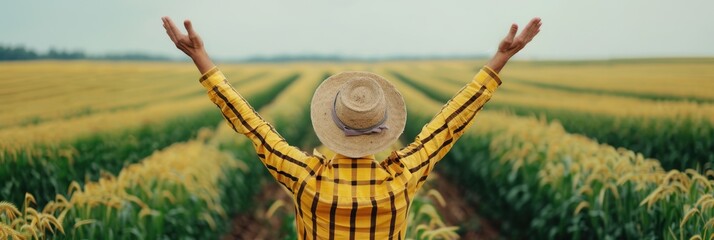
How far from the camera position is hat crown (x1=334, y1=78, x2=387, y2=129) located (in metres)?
2.19

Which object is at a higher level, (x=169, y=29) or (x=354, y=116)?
(x=169, y=29)

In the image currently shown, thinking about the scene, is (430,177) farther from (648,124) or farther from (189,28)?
(189,28)

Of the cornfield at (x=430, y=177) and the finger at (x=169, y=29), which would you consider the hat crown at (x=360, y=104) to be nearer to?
the finger at (x=169, y=29)

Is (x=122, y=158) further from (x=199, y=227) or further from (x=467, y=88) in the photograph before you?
(x=467, y=88)

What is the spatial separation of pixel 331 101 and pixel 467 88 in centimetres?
63

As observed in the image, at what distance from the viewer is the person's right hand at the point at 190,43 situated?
7.84 ft

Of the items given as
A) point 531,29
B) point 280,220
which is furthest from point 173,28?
point 280,220

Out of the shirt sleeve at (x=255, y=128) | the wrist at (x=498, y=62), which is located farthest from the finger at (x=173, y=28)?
the wrist at (x=498, y=62)

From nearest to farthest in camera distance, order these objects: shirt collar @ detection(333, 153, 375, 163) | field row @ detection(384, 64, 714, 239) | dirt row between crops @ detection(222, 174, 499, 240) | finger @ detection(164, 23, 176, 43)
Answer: shirt collar @ detection(333, 153, 375, 163), finger @ detection(164, 23, 176, 43), field row @ detection(384, 64, 714, 239), dirt row between crops @ detection(222, 174, 499, 240)

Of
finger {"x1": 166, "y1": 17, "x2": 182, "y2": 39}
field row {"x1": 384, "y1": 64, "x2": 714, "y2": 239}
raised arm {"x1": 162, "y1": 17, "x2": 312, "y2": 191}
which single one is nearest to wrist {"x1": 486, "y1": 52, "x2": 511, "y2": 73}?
raised arm {"x1": 162, "y1": 17, "x2": 312, "y2": 191}

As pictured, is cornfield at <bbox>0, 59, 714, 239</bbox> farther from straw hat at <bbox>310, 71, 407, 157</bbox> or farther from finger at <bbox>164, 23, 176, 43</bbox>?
straw hat at <bbox>310, 71, 407, 157</bbox>

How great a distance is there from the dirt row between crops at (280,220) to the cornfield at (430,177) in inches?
3.6

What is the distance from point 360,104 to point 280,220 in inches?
222

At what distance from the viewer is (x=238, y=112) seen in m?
2.39
